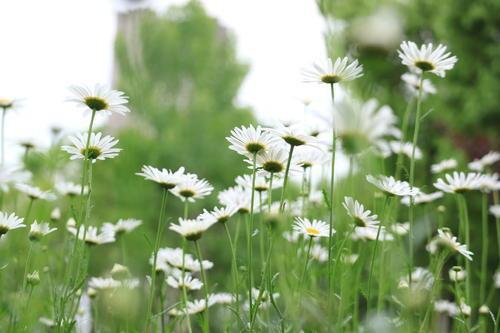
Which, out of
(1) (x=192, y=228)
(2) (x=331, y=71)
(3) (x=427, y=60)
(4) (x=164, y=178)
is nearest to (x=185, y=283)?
(1) (x=192, y=228)

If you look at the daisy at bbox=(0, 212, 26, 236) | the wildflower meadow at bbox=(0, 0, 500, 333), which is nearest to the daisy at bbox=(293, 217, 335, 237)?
the wildflower meadow at bbox=(0, 0, 500, 333)

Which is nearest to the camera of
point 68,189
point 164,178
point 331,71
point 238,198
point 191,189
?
point 331,71

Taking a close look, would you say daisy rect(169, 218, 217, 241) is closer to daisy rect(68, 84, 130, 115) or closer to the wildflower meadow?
the wildflower meadow

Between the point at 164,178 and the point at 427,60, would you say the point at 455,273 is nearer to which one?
the point at 427,60

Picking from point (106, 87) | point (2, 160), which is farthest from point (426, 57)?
point (2, 160)

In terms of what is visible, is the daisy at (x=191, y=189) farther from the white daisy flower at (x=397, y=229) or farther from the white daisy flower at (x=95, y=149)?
the white daisy flower at (x=397, y=229)

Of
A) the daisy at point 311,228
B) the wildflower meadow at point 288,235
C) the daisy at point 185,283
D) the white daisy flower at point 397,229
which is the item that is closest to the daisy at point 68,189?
the wildflower meadow at point 288,235

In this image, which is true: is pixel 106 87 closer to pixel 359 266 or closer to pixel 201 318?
pixel 201 318
